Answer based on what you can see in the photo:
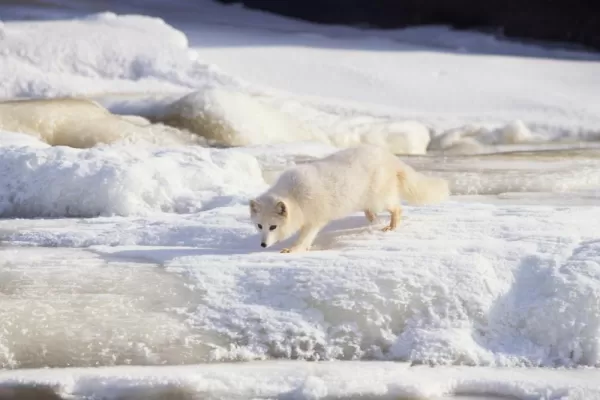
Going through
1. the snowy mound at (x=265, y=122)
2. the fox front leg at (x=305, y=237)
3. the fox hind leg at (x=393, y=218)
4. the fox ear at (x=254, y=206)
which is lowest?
the snowy mound at (x=265, y=122)

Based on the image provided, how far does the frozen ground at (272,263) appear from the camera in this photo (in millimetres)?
3549

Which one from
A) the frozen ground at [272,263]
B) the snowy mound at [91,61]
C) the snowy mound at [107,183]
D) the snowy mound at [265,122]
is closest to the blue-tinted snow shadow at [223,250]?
the frozen ground at [272,263]

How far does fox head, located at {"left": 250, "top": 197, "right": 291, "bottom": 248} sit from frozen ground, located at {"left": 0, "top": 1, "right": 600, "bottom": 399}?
85 millimetres

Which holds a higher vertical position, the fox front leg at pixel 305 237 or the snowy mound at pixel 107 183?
the fox front leg at pixel 305 237

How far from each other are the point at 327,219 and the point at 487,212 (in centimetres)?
90

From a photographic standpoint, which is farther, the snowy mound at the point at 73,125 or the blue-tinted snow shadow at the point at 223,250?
the snowy mound at the point at 73,125

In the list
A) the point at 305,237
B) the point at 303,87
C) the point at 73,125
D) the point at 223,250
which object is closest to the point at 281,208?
the point at 305,237

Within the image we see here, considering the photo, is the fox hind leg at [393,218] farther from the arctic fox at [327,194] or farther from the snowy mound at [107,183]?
the snowy mound at [107,183]

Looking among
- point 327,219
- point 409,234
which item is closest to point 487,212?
point 409,234

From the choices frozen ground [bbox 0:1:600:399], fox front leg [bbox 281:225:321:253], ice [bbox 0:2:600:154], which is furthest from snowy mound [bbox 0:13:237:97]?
fox front leg [bbox 281:225:321:253]

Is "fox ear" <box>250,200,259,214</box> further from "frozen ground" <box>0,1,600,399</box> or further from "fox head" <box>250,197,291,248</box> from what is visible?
"frozen ground" <box>0,1,600,399</box>

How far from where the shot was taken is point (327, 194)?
14.6ft

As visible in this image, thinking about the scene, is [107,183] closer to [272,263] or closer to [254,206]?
[254,206]

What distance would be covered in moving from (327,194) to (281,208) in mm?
263
